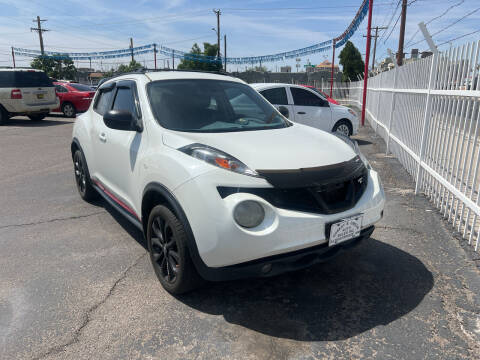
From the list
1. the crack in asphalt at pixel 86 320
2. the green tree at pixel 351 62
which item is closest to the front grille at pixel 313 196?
the crack in asphalt at pixel 86 320

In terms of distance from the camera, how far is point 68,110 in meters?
17.4

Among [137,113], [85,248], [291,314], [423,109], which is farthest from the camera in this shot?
[423,109]

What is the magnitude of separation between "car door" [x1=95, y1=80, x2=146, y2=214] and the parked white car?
5.41m

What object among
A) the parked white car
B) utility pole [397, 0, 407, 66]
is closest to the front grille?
the parked white car

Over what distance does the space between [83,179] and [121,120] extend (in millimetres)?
2400

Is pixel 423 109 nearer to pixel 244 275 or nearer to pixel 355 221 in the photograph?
pixel 355 221

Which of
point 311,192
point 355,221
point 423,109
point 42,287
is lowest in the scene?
point 42,287

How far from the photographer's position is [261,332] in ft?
8.48

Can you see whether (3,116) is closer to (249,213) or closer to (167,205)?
(167,205)

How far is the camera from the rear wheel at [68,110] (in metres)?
17.2

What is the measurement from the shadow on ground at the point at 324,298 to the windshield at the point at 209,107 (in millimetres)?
1408

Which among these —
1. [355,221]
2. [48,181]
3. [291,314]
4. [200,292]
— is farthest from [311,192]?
[48,181]

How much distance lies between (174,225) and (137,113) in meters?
1.31

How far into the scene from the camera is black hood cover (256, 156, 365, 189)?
2529mm
